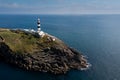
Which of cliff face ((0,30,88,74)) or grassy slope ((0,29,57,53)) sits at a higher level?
grassy slope ((0,29,57,53))

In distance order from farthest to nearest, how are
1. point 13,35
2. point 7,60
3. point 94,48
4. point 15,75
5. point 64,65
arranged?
1. point 94,48
2. point 13,35
3. point 7,60
4. point 64,65
5. point 15,75

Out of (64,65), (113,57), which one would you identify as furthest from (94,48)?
(64,65)

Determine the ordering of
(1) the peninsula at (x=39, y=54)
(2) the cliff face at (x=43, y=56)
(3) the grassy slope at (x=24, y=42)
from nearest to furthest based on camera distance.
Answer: (2) the cliff face at (x=43, y=56) → (1) the peninsula at (x=39, y=54) → (3) the grassy slope at (x=24, y=42)

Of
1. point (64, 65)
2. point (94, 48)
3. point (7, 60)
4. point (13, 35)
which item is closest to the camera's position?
point (64, 65)

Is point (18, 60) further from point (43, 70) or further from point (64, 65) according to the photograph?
point (64, 65)

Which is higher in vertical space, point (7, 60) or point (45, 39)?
point (45, 39)

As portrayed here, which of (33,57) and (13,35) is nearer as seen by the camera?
(33,57)

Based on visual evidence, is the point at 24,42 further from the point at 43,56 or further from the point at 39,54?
the point at 43,56
